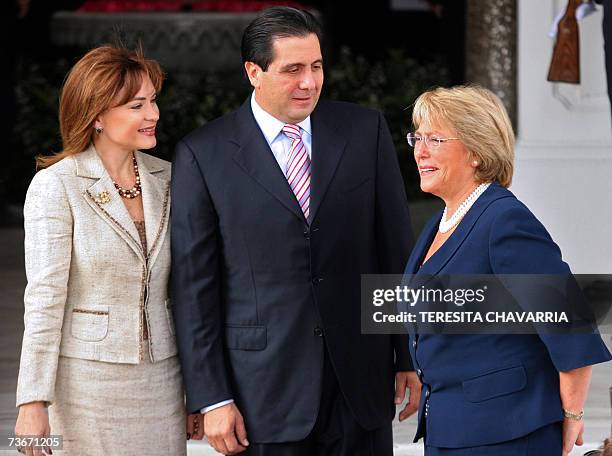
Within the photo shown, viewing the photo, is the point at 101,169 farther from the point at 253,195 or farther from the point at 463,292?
the point at 463,292

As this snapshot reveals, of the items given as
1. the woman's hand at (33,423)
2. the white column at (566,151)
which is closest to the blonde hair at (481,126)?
the woman's hand at (33,423)

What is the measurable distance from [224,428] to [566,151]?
4.15 metres

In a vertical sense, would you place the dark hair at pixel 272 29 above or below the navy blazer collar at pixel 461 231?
above

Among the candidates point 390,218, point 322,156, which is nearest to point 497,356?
point 390,218

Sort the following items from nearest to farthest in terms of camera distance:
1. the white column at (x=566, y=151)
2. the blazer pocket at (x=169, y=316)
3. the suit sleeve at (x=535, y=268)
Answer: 1. the suit sleeve at (x=535, y=268)
2. the blazer pocket at (x=169, y=316)
3. the white column at (x=566, y=151)

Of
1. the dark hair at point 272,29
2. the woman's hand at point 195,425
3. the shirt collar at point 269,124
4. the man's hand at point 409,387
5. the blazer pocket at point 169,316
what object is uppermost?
the dark hair at point 272,29

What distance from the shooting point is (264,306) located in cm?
309

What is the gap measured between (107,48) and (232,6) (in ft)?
33.0

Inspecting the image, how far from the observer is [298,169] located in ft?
10.3

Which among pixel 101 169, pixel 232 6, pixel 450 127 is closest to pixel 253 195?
pixel 101 169

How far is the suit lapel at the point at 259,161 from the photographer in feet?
10.1

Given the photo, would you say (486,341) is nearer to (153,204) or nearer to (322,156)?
(322,156)

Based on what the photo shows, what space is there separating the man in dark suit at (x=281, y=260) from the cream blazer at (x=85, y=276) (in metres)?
0.07

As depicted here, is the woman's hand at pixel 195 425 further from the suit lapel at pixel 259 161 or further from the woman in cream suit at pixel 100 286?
the suit lapel at pixel 259 161
